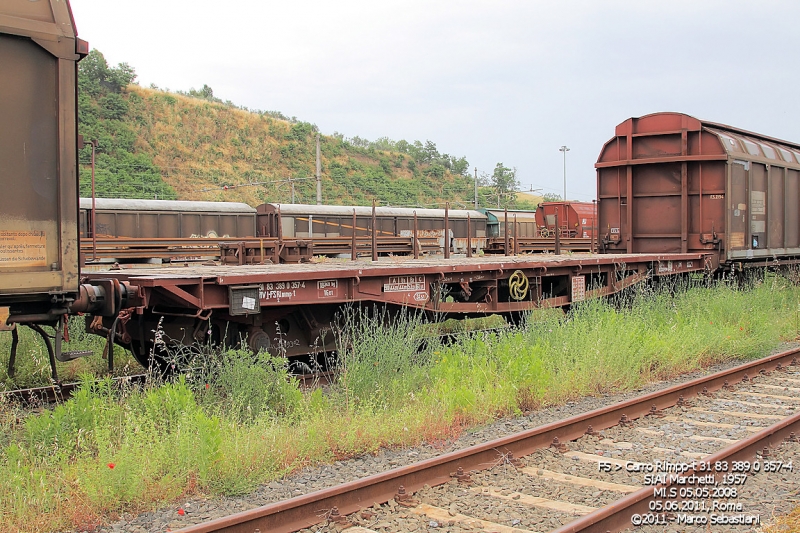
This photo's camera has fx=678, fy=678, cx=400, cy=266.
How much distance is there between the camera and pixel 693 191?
48.0ft

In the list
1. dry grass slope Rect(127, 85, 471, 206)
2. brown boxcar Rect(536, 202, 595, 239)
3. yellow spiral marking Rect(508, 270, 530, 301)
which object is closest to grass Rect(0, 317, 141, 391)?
yellow spiral marking Rect(508, 270, 530, 301)

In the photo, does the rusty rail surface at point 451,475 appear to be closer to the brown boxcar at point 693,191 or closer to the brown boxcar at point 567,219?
the brown boxcar at point 693,191

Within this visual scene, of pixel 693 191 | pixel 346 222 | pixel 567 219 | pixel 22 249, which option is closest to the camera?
pixel 22 249

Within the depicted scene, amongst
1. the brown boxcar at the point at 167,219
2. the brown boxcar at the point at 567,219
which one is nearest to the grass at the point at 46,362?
the brown boxcar at the point at 167,219

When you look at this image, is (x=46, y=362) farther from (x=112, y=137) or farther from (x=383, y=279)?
(x=112, y=137)

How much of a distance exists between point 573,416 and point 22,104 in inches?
219

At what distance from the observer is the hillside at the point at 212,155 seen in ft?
157

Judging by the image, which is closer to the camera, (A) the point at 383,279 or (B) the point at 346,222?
(A) the point at 383,279

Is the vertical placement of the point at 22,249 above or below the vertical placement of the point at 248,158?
below

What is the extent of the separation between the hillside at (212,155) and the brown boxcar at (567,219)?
15.0 meters

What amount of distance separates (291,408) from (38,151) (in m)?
3.16

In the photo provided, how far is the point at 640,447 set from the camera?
5996mm

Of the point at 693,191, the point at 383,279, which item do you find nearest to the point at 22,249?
the point at 383,279

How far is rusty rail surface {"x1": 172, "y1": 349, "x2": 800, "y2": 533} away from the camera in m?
4.11
